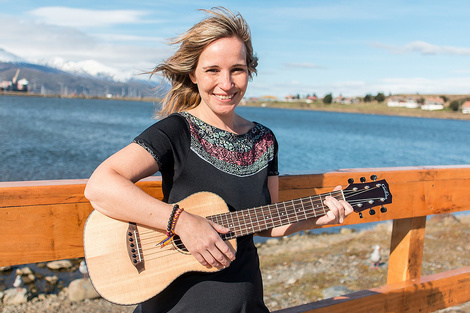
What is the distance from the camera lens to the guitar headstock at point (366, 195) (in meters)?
2.24

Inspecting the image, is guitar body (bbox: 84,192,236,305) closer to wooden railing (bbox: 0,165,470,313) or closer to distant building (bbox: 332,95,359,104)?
wooden railing (bbox: 0,165,470,313)

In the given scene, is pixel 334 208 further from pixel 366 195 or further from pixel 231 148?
pixel 231 148

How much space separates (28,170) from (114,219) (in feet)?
66.5

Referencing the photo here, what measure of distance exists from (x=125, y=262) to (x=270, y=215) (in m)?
0.74

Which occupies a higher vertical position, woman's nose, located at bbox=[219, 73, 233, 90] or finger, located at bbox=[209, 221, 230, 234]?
woman's nose, located at bbox=[219, 73, 233, 90]

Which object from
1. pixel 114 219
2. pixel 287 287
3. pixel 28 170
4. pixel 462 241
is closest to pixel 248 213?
pixel 114 219

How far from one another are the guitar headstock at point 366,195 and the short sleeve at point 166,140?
2.90 feet

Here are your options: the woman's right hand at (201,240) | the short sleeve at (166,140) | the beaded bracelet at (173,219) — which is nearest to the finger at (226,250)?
the woman's right hand at (201,240)

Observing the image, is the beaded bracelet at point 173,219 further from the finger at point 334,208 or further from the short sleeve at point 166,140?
the finger at point 334,208

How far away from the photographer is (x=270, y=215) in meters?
2.18

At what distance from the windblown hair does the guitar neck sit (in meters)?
0.79

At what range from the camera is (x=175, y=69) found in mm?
2396

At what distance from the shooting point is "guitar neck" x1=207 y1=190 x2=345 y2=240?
2.12 m

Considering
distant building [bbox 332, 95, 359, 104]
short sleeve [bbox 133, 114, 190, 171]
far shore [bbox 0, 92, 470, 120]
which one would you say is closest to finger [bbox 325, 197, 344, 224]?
short sleeve [bbox 133, 114, 190, 171]
